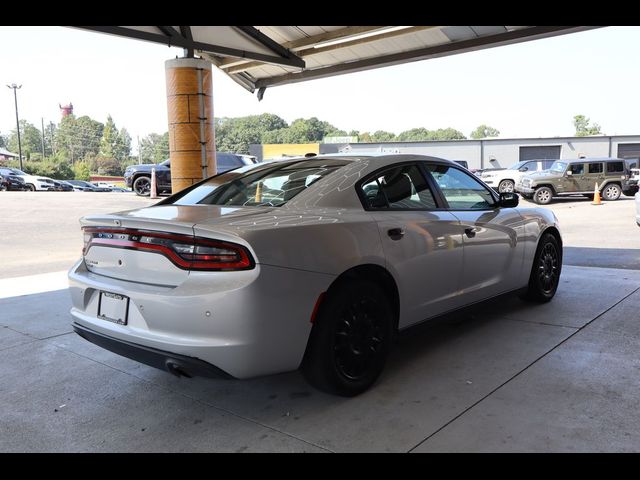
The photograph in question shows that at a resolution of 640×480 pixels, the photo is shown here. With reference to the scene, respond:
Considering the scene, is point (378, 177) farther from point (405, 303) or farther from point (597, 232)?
point (597, 232)

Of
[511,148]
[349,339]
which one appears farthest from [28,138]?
[349,339]

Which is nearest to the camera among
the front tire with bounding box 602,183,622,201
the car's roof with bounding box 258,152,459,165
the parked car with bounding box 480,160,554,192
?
the car's roof with bounding box 258,152,459,165

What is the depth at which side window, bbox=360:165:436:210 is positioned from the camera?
141 inches

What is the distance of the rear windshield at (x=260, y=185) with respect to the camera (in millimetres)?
3517

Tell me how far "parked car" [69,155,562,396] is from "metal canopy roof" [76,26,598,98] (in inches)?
208

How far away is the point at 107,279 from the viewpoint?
10.3 feet

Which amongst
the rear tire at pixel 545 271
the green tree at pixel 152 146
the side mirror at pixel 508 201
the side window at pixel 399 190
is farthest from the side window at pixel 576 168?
the green tree at pixel 152 146

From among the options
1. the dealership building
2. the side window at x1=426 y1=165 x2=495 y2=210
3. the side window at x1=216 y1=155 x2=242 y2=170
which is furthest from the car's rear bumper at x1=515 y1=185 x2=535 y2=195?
the dealership building

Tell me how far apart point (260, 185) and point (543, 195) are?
59.5 ft

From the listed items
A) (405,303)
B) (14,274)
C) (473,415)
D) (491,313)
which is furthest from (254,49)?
(473,415)

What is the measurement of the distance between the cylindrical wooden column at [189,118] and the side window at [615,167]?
54.3 feet

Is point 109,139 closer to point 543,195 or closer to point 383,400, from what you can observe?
point 543,195

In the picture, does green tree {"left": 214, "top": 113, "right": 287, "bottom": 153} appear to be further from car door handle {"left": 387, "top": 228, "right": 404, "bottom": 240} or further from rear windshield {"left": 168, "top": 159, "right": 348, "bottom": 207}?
car door handle {"left": 387, "top": 228, "right": 404, "bottom": 240}

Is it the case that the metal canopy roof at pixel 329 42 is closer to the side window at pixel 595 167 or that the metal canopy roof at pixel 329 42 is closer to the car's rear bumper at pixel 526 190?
A: the car's rear bumper at pixel 526 190
